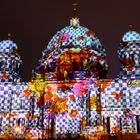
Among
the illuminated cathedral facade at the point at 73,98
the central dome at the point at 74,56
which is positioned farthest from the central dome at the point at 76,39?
the illuminated cathedral facade at the point at 73,98

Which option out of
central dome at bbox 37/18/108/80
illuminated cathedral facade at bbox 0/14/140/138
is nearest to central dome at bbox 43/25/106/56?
central dome at bbox 37/18/108/80

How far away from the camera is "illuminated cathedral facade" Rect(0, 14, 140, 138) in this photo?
32375 millimetres

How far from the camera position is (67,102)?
111ft

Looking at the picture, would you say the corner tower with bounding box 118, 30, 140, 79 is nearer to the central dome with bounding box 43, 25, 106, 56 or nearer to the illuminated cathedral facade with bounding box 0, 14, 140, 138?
the illuminated cathedral facade with bounding box 0, 14, 140, 138

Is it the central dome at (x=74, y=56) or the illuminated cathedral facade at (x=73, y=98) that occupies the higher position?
the central dome at (x=74, y=56)

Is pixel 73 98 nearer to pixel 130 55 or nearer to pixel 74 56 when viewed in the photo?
pixel 74 56

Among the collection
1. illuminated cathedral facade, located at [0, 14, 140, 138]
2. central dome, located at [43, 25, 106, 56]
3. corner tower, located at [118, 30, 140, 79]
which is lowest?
illuminated cathedral facade, located at [0, 14, 140, 138]

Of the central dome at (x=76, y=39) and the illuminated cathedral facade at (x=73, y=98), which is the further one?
the central dome at (x=76, y=39)

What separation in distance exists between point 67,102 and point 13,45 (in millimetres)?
9697

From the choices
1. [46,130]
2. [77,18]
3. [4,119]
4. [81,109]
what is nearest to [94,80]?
[81,109]

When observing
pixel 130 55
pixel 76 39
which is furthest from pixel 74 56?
pixel 130 55

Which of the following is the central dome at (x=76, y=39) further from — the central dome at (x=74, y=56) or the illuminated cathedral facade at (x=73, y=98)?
the illuminated cathedral facade at (x=73, y=98)

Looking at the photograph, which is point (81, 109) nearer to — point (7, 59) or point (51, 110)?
point (51, 110)

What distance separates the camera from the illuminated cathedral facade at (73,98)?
32375mm
